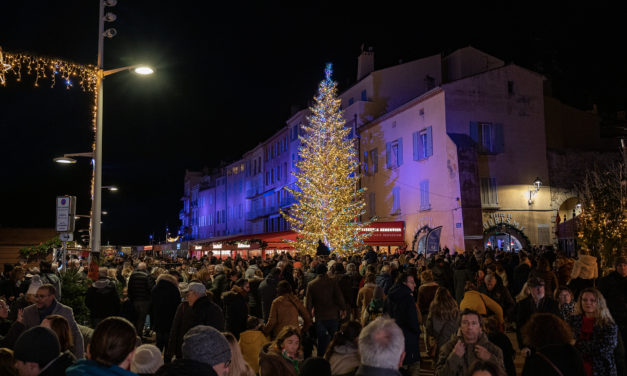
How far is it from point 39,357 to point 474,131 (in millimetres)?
27478

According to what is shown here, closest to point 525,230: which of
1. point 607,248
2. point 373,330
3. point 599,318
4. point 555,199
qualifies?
point 555,199

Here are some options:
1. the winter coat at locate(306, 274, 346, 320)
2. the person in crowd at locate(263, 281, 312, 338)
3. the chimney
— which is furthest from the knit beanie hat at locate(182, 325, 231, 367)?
the chimney

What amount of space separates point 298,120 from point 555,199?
22492 millimetres

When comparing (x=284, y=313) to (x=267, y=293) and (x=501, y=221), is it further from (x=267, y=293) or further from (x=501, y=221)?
(x=501, y=221)

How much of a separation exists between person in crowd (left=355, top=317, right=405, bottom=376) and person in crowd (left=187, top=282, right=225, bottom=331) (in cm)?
406

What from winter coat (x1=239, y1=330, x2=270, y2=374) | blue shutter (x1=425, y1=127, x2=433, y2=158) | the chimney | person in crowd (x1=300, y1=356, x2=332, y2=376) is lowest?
winter coat (x1=239, y1=330, x2=270, y2=374)

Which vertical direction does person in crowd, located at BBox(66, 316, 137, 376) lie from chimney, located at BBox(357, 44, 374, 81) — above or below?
below

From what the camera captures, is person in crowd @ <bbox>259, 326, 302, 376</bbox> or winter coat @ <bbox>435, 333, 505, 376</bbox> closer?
person in crowd @ <bbox>259, 326, 302, 376</bbox>

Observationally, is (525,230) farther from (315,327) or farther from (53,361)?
(53,361)

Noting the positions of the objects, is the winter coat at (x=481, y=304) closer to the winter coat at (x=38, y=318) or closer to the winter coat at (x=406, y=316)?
the winter coat at (x=406, y=316)

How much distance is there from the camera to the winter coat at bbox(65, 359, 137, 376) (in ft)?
10.5

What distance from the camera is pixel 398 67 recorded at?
1423 inches

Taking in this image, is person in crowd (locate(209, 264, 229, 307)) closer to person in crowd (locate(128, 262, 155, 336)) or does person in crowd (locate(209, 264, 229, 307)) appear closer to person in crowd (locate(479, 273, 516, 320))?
person in crowd (locate(128, 262, 155, 336))

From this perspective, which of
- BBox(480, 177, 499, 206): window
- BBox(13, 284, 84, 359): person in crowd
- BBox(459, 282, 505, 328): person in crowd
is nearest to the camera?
BBox(13, 284, 84, 359): person in crowd
